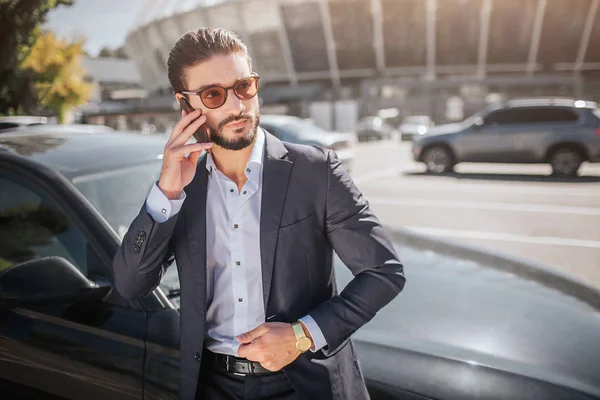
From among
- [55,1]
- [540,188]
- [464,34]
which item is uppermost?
[464,34]

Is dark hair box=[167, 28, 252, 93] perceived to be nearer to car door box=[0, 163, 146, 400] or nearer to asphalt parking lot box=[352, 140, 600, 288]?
car door box=[0, 163, 146, 400]

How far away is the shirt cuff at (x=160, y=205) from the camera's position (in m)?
1.38

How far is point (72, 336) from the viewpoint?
1.89 m

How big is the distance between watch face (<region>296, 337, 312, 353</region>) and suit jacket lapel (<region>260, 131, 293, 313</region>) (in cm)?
14

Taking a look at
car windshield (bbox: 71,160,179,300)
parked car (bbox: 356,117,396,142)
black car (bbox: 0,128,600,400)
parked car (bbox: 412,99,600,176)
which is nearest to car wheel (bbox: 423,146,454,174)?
parked car (bbox: 412,99,600,176)

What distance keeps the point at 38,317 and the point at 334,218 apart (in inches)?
51.5

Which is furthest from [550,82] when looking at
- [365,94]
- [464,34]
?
[365,94]

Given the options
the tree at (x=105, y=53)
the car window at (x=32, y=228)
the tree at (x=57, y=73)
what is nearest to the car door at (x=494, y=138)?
the tree at (x=57, y=73)

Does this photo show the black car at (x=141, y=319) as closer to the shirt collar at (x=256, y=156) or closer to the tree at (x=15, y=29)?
the shirt collar at (x=256, y=156)

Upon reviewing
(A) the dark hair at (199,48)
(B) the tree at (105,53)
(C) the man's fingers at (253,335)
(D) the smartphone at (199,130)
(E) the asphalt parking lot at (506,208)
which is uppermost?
(B) the tree at (105,53)

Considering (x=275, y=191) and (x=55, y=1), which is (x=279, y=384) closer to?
(x=275, y=191)

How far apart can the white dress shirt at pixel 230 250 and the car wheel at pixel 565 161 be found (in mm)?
12408

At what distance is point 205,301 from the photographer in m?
1.42

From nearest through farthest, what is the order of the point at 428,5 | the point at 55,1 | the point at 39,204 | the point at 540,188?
the point at 39,204, the point at 55,1, the point at 540,188, the point at 428,5
